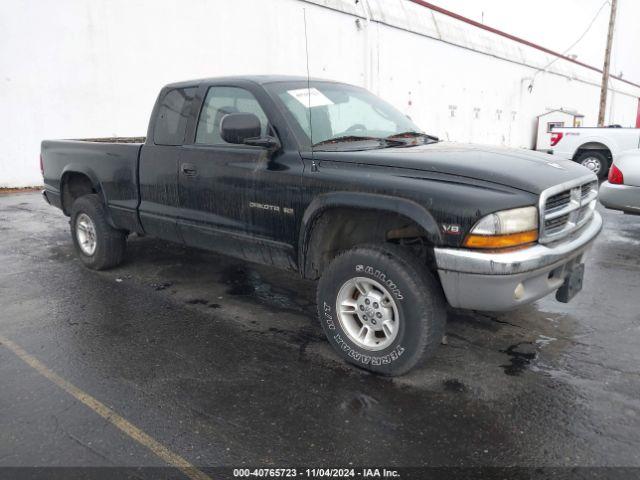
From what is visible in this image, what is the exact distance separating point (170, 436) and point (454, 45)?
2598 centimetres

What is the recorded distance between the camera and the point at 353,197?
10.3ft

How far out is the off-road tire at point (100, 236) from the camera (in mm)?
5215

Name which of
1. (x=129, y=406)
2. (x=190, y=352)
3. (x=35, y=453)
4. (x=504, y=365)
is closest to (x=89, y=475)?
(x=35, y=453)

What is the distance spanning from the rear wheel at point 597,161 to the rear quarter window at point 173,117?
1114 cm

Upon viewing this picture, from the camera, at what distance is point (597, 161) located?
12.6 meters

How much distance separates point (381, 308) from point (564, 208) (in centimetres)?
128

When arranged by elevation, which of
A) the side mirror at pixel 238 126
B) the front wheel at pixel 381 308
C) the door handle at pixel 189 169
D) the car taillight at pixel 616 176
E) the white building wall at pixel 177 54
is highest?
the white building wall at pixel 177 54

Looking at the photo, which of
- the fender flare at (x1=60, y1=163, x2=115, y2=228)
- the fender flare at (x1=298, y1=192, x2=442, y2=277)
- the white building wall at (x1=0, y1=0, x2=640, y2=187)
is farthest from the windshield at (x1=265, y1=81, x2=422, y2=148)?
the white building wall at (x1=0, y1=0, x2=640, y2=187)

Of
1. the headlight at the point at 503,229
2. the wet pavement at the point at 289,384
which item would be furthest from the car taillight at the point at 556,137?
the headlight at the point at 503,229

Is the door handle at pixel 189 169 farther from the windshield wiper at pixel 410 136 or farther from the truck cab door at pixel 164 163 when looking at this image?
the windshield wiper at pixel 410 136

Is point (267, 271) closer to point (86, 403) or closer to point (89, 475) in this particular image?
point (86, 403)

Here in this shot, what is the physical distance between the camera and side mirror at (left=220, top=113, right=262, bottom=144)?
340 cm

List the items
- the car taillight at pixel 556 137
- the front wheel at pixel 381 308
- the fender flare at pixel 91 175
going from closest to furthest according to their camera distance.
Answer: the front wheel at pixel 381 308, the fender flare at pixel 91 175, the car taillight at pixel 556 137

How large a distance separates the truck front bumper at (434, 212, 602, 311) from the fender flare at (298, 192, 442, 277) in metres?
0.16
